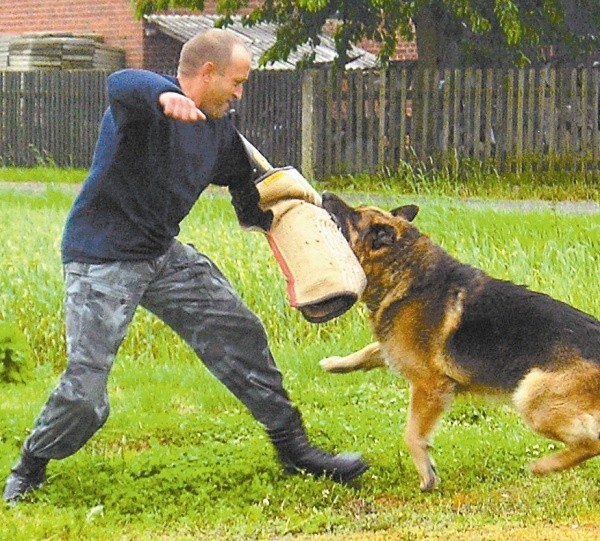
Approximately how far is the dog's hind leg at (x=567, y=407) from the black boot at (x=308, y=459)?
0.84 meters

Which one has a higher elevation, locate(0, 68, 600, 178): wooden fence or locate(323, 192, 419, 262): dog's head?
locate(323, 192, 419, 262): dog's head

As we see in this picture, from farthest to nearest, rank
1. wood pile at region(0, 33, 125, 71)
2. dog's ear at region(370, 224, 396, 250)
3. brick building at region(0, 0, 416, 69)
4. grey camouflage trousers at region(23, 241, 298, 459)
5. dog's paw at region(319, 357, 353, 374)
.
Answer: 1. brick building at region(0, 0, 416, 69)
2. wood pile at region(0, 33, 125, 71)
3. dog's paw at region(319, 357, 353, 374)
4. dog's ear at region(370, 224, 396, 250)
5. grey camouflage trousers at region(23, 241, 298, 459)

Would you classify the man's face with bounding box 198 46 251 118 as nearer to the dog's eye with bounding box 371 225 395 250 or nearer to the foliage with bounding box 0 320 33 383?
the dog's eye with bounding box 371 225 395 250

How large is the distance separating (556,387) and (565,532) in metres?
0.70

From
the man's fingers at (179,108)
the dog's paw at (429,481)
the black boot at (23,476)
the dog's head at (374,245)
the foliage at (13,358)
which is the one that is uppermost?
the man's fingers at (179,108)

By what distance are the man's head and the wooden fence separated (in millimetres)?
13333

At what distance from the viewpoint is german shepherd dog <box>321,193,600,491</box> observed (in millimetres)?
5531

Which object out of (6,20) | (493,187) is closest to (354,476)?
(493,187)

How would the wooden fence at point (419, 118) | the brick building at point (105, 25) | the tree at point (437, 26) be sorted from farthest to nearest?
the brick building at point (105, 25), the tree at point (437, 26), the wooden fence at point (419, 118)

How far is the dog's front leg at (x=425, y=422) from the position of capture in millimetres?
5840

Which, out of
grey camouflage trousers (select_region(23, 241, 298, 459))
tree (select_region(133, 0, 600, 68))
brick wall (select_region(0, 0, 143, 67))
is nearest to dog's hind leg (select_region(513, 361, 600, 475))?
grey camouflage trousers (select_region(23, 241, 298, 459))

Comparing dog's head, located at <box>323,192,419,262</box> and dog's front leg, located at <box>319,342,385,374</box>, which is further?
dog's front leg, located at <box>319,342,385,374</box>

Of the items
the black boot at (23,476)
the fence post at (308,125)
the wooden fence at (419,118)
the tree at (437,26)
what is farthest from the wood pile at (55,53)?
the black boot at (23,476)

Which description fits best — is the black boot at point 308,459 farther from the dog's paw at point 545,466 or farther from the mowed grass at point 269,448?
the dog's paw at point 545,466
